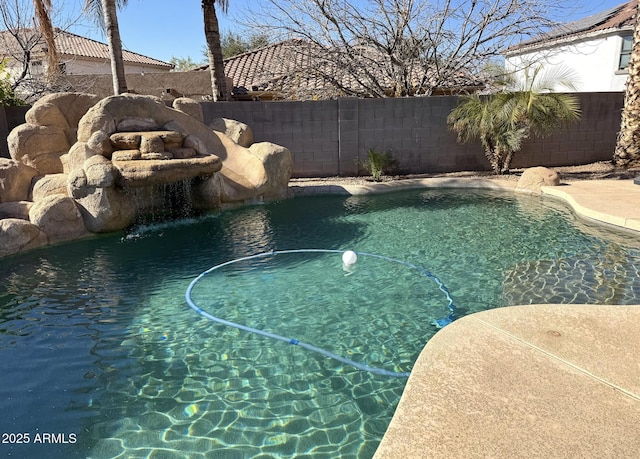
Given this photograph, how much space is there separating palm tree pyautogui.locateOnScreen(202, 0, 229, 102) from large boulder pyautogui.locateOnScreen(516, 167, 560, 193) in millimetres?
7718

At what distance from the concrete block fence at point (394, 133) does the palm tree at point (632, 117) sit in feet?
3.97

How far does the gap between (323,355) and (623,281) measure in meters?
3.27

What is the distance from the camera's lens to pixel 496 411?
5.98 ft

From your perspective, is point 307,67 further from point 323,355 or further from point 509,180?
point 323,355

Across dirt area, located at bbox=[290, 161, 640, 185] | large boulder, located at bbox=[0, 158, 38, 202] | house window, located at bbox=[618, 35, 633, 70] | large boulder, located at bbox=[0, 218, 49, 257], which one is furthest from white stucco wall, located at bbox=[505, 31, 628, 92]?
large boulder, located at bbox=[0, 218, 49, 257]

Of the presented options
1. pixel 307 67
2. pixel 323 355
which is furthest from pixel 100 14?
pixel 323 355

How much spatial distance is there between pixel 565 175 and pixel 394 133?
14.2 feet

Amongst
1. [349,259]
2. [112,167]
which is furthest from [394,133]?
[112,167]

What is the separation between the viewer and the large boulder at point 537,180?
8.70 m

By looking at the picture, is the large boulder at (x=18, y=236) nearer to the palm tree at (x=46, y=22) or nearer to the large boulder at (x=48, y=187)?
the large boulder at (x=48, y=187)

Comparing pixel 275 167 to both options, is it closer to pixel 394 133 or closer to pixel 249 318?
pixel 394 133

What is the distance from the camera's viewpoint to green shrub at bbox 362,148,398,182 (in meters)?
10.2

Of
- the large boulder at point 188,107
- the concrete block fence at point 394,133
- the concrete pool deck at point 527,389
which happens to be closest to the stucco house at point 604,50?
the concrete block fence at point 394,133

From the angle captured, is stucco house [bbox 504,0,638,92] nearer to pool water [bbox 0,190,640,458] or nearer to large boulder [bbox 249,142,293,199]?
large boulder [bbox 249,142,293,199]
